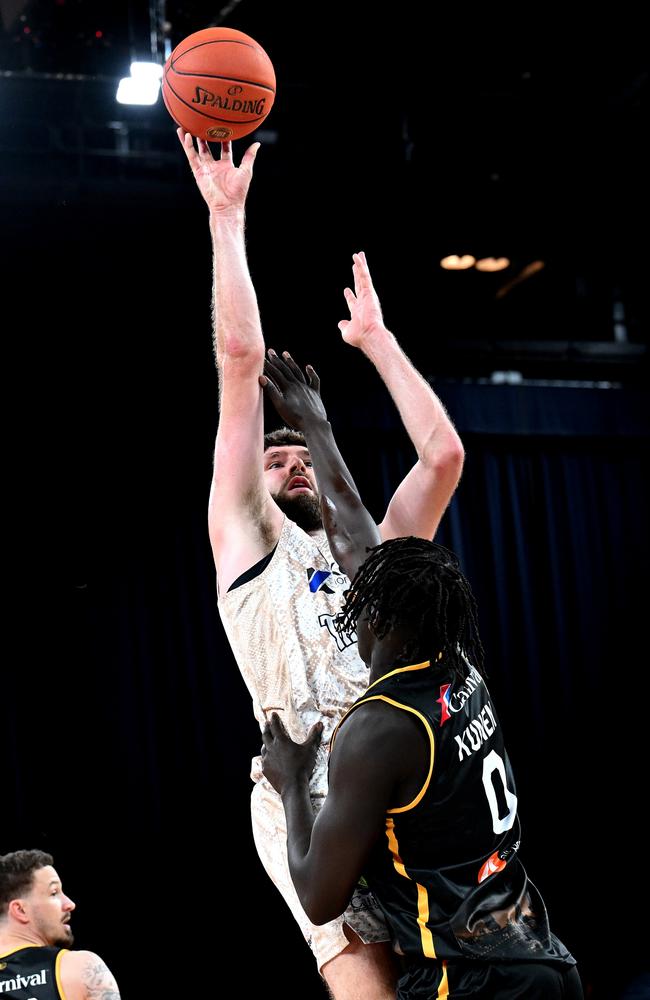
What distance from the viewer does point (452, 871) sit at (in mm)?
2514

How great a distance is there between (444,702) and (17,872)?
13.0ft

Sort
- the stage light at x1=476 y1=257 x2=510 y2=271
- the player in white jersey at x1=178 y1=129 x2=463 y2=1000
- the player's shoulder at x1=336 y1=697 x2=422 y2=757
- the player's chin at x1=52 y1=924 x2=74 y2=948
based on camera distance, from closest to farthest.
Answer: the player's shoulder at x1=336 y1=697 x2=422 y2=757, the player in white jersey at x1=178 y1=129 x2=463 y2=1000, the player's chin at x1=52 y1=924 x2=74 y2=948, the stage light at x1=476 y1=257 x2=510 y2=271

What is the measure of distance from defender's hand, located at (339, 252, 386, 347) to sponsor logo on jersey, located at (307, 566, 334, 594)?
0.89 meters

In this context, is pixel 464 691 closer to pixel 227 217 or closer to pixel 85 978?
pixel 227 217

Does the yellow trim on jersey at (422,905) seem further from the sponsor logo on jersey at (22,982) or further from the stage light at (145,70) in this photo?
the stage light at (145,70)

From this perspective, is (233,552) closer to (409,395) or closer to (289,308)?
(409,395)

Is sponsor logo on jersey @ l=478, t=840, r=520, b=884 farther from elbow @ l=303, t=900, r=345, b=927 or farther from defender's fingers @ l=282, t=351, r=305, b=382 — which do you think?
defender's fingers @ l=282, t=351, r=305, b=382

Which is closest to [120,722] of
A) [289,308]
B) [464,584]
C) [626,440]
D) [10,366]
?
[10,366]

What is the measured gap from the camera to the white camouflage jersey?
3072mm

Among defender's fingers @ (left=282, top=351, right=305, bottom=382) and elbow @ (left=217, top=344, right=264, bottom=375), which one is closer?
elbow @ (left=217, top=344, right=264, bottom=375)

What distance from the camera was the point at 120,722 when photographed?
8.03 meters

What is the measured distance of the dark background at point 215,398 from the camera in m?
7.17

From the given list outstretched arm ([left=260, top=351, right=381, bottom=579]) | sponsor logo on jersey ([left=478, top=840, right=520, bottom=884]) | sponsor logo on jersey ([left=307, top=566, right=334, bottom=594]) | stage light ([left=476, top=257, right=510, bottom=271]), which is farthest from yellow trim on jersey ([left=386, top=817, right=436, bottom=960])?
stage light ([left=476, top=257, right=510, bottom=271])

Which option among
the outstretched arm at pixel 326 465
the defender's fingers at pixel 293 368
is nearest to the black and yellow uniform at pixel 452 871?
the outstretched arm at pixel 326 465
